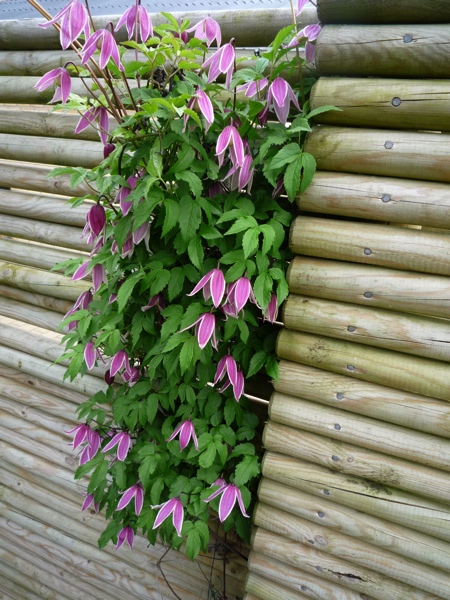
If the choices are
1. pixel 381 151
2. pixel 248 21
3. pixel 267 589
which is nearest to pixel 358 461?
pixel 267 589

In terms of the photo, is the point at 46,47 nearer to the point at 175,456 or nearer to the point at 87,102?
the point at 87,102

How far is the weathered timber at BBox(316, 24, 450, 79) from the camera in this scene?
1.41 meters

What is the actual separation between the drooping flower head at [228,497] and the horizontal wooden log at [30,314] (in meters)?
1.27

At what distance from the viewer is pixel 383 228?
1.61 metres

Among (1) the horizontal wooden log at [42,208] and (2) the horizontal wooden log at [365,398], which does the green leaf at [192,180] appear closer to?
(2) the horizontal wooden log at [365,398]

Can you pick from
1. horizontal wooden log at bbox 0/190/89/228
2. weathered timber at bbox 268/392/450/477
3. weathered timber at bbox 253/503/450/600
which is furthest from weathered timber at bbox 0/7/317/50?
weathered timber at bbox 253/503/450/600

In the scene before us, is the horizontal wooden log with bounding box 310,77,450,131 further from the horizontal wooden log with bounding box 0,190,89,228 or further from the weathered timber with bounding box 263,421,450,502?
the horizontal wooden log with bounding box 0,190,89,228

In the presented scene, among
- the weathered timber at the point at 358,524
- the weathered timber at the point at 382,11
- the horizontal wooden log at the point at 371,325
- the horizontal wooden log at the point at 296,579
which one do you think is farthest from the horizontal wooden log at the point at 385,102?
the horizontal wooden log at the point at 296,579

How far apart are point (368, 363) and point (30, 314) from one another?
1796 mm

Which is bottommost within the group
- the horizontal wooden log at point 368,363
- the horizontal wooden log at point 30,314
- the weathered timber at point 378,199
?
the horizontal wooden log at point 30,314

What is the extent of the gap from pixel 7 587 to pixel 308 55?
11.0ft

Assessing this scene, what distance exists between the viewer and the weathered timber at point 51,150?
7.63ft

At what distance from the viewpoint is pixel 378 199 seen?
1.57m

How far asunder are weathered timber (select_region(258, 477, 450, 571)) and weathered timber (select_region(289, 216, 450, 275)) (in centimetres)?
86
